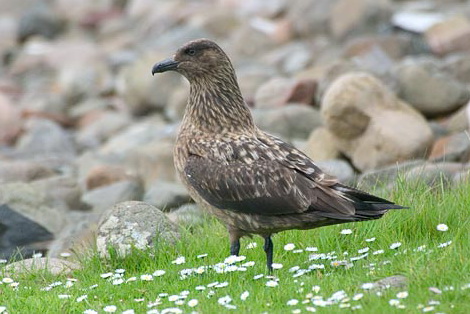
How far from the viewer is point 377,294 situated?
7.06m

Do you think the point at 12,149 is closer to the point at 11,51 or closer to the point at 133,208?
the point at 11,51

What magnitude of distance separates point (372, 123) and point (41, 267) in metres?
7.14

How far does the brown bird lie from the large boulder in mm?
5666

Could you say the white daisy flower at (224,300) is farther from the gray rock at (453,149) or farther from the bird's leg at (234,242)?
the gray rock at (453,149)

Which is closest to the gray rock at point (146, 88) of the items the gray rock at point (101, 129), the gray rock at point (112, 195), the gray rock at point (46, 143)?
the gray rock at point (101, 129)

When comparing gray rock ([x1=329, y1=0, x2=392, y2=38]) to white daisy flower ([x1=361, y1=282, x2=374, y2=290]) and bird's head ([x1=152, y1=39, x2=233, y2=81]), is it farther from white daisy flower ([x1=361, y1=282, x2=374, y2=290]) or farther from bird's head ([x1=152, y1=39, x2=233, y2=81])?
white daisy flower ([x1=361, y1=282, x2=374, y2=290])

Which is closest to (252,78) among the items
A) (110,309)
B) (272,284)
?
(272,284)

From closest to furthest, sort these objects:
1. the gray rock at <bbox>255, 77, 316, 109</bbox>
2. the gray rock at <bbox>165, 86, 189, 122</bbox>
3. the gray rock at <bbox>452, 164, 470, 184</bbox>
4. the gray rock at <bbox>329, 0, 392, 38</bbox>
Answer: the gray rock at <bbox>452, 164, 470, 184</bbox>, the gray rock at <bbox>255, 77, 316, 109</bbox>, the gray rock at <bbox>165, 86, 189, 122</bbox>, the gray rock at <bbox>329, 0, 392, 38</bbox>

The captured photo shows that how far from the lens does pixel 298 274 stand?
26.3ft

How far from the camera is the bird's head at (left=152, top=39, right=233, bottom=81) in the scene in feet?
30.8

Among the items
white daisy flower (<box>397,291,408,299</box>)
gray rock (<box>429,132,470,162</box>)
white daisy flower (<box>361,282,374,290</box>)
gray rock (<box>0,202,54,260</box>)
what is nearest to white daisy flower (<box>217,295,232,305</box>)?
white daisy flower (<box>361,282,374,290</box>)

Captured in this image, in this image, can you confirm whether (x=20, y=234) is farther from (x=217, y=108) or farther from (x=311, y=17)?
(x=311, y=17)

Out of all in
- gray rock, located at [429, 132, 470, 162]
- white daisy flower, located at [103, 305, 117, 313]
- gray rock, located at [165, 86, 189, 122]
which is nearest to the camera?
white daisy flower, located at [103, 305, 117, 313]

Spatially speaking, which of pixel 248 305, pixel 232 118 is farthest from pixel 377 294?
pixel 232 118
